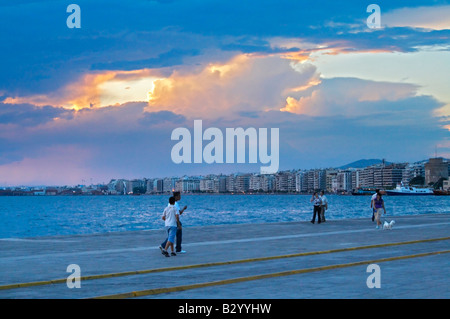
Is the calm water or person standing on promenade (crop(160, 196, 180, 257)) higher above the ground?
person standing on promenade (crop(160, 196, 180, 257))

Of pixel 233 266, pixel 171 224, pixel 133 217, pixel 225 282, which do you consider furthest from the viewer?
pixel 133 217

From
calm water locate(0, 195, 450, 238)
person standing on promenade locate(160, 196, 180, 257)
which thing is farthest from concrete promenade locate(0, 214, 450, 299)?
calm water locate(0, 195, 450, 238)

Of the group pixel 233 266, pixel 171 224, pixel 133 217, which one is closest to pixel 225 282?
pixel 233 266

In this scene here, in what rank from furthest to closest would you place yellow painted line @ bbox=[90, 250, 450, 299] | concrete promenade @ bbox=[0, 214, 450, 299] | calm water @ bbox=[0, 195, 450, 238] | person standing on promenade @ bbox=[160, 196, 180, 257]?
calm water @ bbox=[0, 195, 450, 238]
person standing on promenade @ bbox=[160, 196, 180, 257]
concrete promenade @ bbox=[0, 214, 450, 299]
yellow painted line @ bbox=[90, 250, 450, 299]

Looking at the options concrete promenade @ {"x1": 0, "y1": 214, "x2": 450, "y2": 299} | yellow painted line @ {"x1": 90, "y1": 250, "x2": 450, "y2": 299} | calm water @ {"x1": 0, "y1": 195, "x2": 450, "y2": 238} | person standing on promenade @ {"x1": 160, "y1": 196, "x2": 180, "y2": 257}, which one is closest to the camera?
yellow painted line @ {"x1": 90, "y1": 250, "x2": 450, "y2": 299}

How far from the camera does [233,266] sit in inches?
577

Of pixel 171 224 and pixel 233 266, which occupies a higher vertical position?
pixel 171 224

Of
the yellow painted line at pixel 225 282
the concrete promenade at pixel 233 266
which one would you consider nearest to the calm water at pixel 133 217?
the concrete promenade at pixel 233 266

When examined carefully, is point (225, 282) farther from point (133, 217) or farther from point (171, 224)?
point (133, 217)

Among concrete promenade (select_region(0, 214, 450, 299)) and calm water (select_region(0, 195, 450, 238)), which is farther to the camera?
calm water (select_region(0, 195, 450, 238))

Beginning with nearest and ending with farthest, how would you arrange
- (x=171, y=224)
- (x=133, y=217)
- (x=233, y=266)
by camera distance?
(x=233, y=266) → (x=171, y=224) → (x=133, y=217)

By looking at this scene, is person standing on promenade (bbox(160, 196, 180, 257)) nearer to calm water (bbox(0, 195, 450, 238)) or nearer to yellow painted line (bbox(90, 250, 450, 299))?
yellow painted line (bbox(90, 250, 450, 299))

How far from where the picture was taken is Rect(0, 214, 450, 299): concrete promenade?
11.0m

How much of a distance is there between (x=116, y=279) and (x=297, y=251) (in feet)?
21.6
